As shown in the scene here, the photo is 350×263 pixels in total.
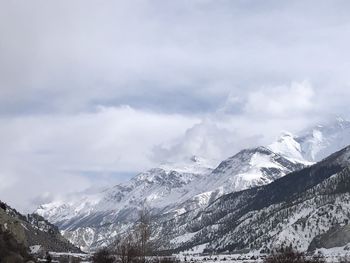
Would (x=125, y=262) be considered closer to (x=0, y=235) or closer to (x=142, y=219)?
(x=142, y=219)

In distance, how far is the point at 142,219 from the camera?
92375 mm

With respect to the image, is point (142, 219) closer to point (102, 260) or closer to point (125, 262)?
point (125, 262)

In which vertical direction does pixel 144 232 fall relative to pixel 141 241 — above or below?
above

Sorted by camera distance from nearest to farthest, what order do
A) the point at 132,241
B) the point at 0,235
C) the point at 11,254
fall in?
1. the point at 132,241
2. the point at 11,254
3. the point at 0,235

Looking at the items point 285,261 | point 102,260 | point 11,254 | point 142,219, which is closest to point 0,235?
point 11,254

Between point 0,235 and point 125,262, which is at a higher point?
point 0,235

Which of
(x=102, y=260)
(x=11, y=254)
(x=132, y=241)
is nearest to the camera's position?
(x=132, y=241)

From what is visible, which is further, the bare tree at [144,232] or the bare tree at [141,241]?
the bare tree at [141,241]

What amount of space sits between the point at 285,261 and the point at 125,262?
45917mm

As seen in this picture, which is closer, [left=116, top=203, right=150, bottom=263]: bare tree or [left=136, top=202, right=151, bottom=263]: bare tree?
[left=136, top=202, right=151, bottom=263]: bare tree

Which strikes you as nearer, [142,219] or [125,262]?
[142,219]

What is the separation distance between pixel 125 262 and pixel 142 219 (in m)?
19.9

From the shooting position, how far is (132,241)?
104m

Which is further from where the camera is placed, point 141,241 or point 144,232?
point 141,241
